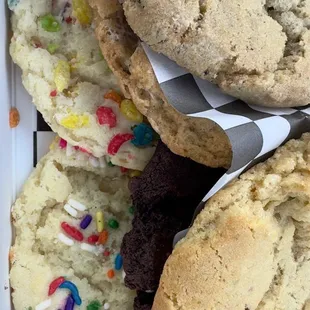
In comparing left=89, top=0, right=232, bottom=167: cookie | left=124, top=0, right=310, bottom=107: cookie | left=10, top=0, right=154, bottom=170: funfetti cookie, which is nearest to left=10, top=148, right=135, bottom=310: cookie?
left=10, top=0, right=154, bottom=170: funfetti cookie

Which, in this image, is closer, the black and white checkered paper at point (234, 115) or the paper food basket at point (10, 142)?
the black and white checkered paper at point (234, 115)

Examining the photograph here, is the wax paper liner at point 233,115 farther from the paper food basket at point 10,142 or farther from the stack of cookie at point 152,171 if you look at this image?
the paper food basket at point 10,142

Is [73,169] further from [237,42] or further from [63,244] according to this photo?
[237,42]

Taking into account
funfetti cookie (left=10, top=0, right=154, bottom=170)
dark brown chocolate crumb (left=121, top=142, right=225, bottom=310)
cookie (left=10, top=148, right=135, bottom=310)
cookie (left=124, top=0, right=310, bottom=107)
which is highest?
cookie (left=124, top=0, right=310, bottom=107)

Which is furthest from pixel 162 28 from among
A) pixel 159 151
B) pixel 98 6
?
pixel 159 151

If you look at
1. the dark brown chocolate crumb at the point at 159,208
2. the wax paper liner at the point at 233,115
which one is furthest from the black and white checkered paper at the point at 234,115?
the dark brown chocolate crumb at the point at 159,208

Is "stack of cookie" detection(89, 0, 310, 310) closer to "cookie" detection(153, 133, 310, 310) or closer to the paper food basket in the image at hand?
"cookie" detection(153, 133, 310, 310)

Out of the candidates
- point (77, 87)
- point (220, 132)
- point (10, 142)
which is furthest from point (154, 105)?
point (10, 142)
